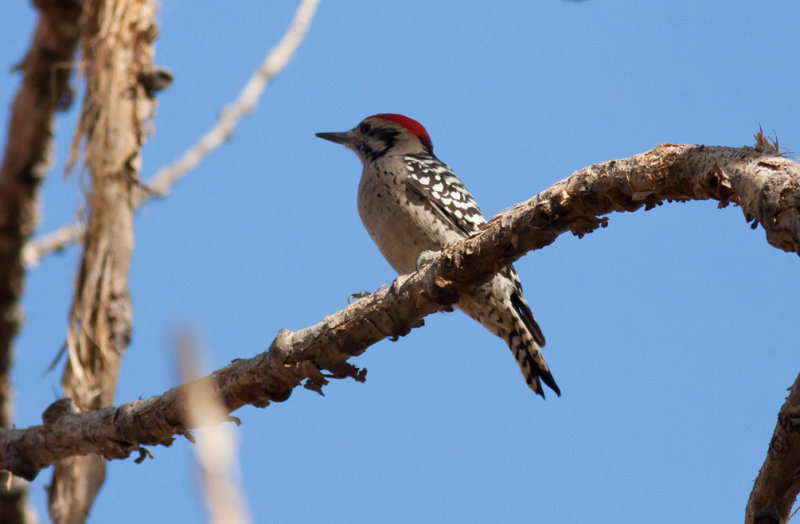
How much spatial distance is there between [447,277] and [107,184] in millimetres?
1650

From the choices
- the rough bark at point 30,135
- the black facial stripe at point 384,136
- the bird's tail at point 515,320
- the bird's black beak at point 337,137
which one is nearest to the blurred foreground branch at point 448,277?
the rough bark at point 30,135

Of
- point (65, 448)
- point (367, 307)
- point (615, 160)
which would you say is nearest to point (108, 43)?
point (367, 307)

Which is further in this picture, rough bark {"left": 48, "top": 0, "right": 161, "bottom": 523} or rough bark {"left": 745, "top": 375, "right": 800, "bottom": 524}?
rough bark {"left": 48, "top": 0, "right": 161, "bottom": 523}

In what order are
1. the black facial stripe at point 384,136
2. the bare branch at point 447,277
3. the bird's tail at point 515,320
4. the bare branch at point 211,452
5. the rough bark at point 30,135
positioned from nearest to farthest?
the bare branch at point 211,452 → the bare branch at point 447,277 → the rough bark at point 30,135 → the bird's tail at point 515,320 → the black facial stripe at point 384,136

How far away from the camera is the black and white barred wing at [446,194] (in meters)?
6.34

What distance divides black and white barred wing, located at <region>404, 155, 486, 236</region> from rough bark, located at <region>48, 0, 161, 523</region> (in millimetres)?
2635

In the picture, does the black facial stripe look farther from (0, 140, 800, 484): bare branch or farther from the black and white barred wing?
(0, 140, 800, 484): bare branch

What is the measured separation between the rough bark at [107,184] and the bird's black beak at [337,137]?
402 cm

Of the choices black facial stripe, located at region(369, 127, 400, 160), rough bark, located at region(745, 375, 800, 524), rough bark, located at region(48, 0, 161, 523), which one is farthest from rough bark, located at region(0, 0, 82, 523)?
black facial stripe, located at region(369, 127, 400, 160)

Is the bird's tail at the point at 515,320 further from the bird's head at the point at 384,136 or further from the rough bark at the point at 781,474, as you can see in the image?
the rough bark at the point at 781,474

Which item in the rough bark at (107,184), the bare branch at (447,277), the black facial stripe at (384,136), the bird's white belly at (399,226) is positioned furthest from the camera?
the black facial stripe at (384,136)

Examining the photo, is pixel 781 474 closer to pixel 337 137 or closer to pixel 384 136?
pixel 384 136

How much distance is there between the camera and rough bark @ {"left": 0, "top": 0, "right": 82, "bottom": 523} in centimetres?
289

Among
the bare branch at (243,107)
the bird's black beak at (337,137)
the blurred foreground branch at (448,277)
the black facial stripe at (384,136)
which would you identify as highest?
the bird's black beak at (337,137)
